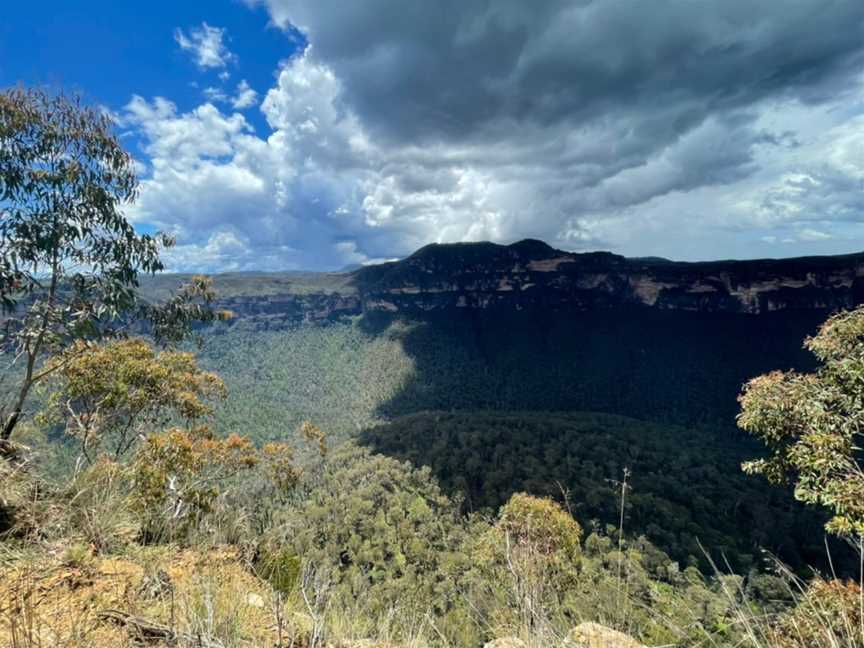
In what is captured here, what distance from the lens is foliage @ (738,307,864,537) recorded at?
5305mm

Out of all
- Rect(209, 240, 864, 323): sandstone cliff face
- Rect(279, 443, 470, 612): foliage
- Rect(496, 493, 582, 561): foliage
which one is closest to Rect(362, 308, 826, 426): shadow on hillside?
Rect(209, 240, 864, 323): sandstone cliff face

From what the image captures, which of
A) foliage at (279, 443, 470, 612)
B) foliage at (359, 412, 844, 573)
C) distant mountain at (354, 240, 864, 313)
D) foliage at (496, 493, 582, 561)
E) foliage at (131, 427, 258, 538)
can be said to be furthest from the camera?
distant mountain at (354, 240, 864, 313)

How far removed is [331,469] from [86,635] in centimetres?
3729

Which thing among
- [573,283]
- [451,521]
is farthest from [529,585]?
[573,283]

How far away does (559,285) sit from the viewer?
348 ft

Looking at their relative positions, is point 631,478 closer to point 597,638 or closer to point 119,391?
point 119,391

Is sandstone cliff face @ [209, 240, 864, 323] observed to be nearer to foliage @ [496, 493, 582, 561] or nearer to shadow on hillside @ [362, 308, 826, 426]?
shadow on hillside @ [362, 308, 826, 426]

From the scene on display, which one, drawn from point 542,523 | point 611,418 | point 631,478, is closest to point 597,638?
point 542,523

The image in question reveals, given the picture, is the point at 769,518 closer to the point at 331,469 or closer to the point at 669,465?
the point at 669,465

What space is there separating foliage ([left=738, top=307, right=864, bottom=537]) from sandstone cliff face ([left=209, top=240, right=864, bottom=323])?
88.0 metres

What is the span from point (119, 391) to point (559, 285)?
105 meters

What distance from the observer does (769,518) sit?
2905cm

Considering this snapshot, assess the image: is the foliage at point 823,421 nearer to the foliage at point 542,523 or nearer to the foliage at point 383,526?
the foliage at point 542,523

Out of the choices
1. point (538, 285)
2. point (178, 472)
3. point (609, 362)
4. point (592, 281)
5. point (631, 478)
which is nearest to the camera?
point (178, 472)
